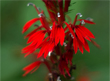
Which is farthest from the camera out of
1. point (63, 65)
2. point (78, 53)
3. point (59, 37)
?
point (78, 53)

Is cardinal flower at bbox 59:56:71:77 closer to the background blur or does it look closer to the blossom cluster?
the blossom cluster

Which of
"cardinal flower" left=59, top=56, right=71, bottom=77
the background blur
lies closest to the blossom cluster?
"cardinal flower" left=59, top=56, right=71, bottom=77

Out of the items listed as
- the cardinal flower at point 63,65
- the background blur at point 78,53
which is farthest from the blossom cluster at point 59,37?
the background blur at point 78,53

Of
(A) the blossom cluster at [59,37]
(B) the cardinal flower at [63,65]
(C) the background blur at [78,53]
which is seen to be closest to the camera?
(A) the blossom cluster at [59,37]

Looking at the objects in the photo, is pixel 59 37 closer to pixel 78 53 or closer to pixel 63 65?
pixel 63 65

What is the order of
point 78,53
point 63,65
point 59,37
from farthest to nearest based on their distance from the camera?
point 78,53, point 63,65, point 59,37

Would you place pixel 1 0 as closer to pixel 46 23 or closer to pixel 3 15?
pixel 3 15

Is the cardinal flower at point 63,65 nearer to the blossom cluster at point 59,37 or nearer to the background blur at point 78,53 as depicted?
the blossom cluster at point 59,37

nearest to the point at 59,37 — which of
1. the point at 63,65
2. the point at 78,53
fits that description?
the point at 63,65
